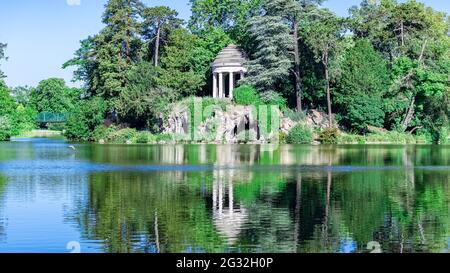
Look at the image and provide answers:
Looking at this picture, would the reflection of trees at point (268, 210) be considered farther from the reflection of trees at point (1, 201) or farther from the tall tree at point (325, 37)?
the tall tree at point (325, 37)

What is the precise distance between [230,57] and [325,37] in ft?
31.1

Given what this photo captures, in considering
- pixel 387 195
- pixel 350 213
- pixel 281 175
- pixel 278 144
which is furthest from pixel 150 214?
pixel 278 144

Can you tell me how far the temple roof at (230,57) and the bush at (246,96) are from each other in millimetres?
3511

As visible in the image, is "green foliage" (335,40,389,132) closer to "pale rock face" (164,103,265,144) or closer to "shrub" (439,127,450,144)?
"shrub" (439,127,450,144)

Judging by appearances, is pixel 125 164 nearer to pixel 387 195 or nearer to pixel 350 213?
pixel 387 195

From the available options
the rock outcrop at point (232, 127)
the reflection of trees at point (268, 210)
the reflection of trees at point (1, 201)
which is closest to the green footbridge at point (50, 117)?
the rock outcrop at point (232, 127)

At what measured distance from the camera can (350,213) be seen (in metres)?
18.7

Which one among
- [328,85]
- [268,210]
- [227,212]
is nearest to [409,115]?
[328,85]

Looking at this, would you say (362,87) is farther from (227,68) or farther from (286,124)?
(227,68)

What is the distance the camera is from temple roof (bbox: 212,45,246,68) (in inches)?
2461

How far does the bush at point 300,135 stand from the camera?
186 ft

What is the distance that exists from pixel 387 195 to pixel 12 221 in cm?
1086
